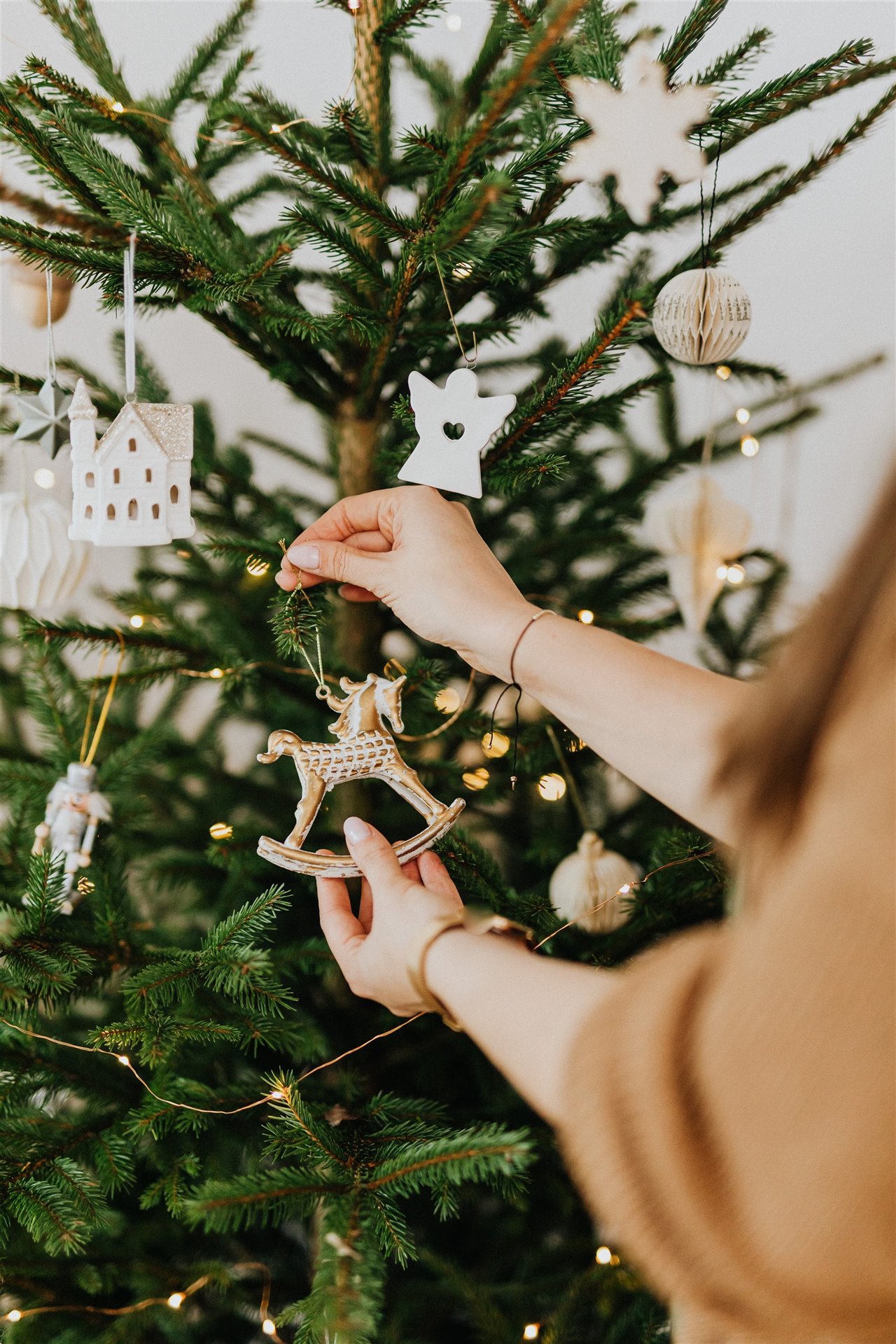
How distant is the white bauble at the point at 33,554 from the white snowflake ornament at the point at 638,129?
52 centimetres

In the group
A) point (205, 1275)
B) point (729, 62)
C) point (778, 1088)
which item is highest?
point (729, 62)

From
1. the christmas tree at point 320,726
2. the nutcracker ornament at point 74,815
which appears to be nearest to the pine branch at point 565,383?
the christmas tree at point 320,726

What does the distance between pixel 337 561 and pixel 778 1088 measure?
19.8 inches

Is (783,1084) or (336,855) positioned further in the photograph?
(336,855)

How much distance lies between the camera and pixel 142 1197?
0.75m

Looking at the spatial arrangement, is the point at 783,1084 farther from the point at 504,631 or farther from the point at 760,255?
the point at 760,255

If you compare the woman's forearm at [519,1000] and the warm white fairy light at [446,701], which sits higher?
the warm white fairy light at [446,701]

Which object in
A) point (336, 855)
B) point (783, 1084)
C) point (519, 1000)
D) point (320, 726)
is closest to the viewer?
point (783, 1084)

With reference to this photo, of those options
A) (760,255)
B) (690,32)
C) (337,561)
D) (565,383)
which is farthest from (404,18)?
(760,255)

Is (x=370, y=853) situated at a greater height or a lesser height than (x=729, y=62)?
lesser

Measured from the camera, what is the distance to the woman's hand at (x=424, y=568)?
0.72 metres

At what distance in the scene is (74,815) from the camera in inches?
32.6

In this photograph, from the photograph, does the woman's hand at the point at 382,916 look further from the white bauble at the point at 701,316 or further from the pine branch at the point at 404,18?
the pine branch at the point at 404,18

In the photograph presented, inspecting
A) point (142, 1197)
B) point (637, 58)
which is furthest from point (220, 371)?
point (142, 1197)
